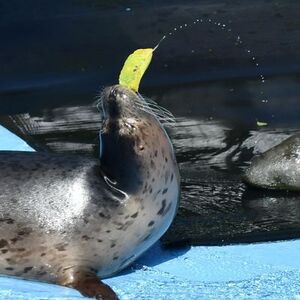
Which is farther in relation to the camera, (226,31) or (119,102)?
(226,31)

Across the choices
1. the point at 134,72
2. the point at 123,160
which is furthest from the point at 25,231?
the point at 134,72

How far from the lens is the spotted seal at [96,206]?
154 inches

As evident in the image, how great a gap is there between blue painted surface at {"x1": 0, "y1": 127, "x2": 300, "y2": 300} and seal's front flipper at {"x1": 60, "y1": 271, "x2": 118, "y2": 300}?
0.04 metres

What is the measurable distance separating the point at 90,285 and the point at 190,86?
3.31m

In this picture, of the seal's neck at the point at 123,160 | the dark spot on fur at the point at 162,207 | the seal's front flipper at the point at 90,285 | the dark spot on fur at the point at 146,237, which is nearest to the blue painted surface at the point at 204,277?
the seal's front flipper at the point at 90,285

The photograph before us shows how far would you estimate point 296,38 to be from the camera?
25.5 ft

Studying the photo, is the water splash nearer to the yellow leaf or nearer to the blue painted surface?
the blue painted surface

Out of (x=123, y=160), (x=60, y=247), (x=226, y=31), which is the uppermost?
(x=226, y=31)

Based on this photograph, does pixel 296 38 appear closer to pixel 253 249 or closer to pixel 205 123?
pixel 205 123

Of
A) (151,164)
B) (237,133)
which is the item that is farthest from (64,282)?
(237,133)

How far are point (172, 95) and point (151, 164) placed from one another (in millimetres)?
2918

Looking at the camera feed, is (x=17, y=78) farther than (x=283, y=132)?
Yes

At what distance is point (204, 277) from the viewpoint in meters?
4.16

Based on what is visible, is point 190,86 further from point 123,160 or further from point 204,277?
point 123,160
